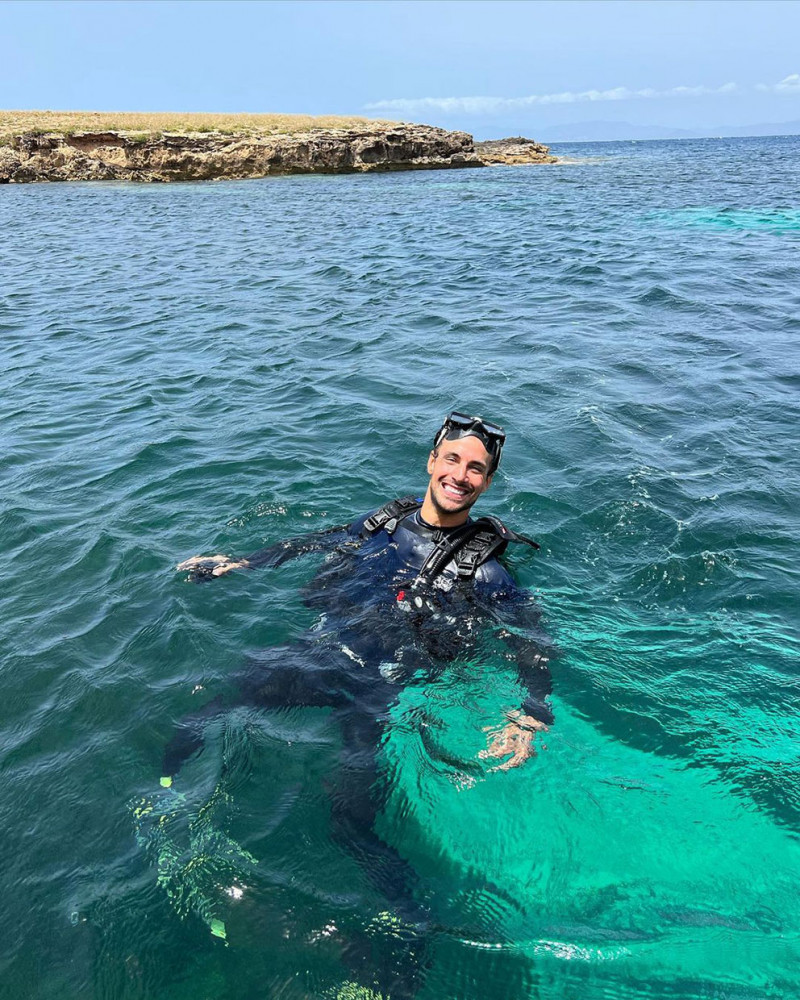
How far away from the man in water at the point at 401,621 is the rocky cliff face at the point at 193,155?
193 feet

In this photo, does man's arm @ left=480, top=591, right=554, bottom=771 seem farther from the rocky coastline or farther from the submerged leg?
the rocky coastline

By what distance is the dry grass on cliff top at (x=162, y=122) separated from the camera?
64.8 metres

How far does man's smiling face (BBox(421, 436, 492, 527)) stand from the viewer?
509 centimetres

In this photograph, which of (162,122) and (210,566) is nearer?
(210,566)

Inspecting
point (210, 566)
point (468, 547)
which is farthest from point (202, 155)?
point (468, 547)

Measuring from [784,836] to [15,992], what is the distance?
13.1 ft

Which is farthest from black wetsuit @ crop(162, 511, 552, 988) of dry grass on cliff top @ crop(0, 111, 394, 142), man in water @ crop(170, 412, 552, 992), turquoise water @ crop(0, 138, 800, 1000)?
dry grass on cliff top @ crop(0, 111, 394, 142)

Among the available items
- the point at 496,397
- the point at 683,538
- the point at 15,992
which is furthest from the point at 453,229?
the point at 15,992

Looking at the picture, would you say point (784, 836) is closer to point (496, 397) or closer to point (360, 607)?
point (360, 607)

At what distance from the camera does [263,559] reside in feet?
19.2

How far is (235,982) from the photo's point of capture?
328 centimetres

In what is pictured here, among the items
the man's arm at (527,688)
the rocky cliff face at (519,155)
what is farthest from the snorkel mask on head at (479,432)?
the rocky cliff face at (519,155)

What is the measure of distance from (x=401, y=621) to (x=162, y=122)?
84297 millimetres

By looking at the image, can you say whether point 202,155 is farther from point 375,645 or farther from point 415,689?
point 415,689
